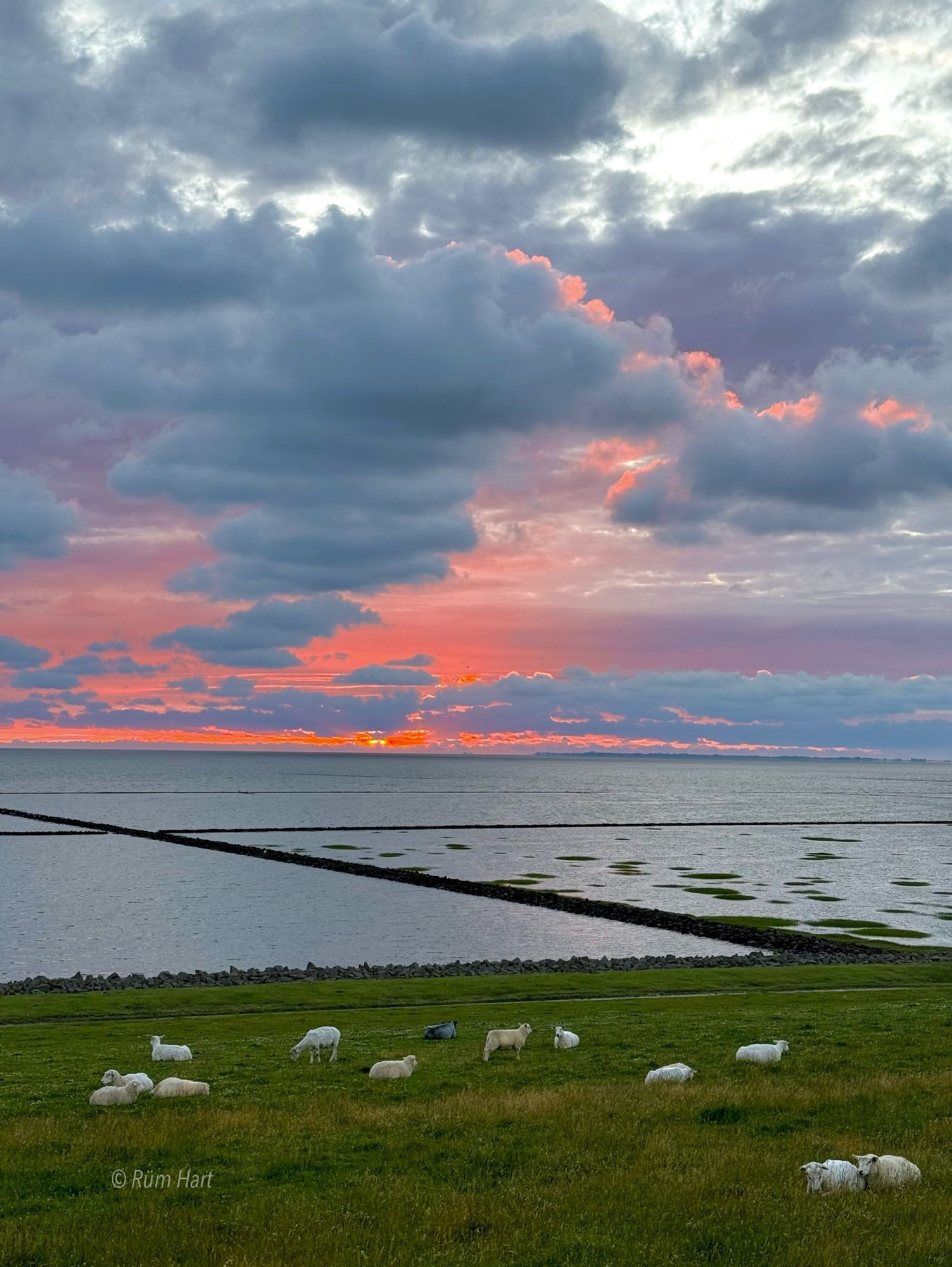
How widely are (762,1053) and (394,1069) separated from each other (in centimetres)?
849

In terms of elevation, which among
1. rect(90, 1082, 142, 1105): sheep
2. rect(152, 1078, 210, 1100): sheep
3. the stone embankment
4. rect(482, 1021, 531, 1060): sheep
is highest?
rect(90, 1082, 142, 1105): sheep

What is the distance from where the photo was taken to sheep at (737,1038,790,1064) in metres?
23.0

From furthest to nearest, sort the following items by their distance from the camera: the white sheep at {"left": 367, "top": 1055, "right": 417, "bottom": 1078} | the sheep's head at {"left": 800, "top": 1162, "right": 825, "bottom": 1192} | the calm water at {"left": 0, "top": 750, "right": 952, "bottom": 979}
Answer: the calm water at {"left": 0, "top": 750, "right": 952, "bottom": 979} < the white sheep at {"left": 367, "top": 1055, "right": 417, "bottom": 1078} < the sheep's head at {"left": 800, "top": 1162, "right": 825, "bottom": 1192}

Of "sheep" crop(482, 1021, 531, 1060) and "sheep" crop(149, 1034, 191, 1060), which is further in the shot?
"sheep" crop(149, 1034, 191, 1060)

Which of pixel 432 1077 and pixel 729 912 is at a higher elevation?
pixel 432 1077

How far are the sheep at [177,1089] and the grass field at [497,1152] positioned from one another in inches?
30.7

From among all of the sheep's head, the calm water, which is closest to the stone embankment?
the calm water

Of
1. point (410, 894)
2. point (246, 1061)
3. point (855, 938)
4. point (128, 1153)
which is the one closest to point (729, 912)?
point (855, 938)

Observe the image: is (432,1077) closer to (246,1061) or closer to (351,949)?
(246,1061)

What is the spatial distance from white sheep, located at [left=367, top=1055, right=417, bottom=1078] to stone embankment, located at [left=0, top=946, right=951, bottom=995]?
31.0m

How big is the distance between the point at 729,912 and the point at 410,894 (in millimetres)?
30002

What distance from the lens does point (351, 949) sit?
68.6 m

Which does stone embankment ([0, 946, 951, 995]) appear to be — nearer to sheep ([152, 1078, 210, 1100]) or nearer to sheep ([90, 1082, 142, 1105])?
sheep ([152, 1078, 210, 1100])

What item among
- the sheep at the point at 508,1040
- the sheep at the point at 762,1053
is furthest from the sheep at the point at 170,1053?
the sheep at the point at 762,1053
